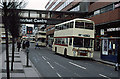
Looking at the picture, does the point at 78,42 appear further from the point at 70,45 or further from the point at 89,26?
the point at 89,26

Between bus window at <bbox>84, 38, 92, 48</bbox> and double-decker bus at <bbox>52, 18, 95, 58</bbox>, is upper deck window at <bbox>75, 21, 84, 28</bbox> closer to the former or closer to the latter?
double-decker bus at <bbox>52, 18, 95, 58</bbox>

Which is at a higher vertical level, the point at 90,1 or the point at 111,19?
the point at 90,1

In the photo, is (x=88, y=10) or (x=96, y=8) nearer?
(x=96, y=8)

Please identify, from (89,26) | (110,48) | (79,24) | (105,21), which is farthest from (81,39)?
(105,21)

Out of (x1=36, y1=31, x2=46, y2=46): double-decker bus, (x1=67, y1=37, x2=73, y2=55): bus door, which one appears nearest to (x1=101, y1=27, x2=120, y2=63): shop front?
(x1=67, y1=37, x2=73, y2=55): bus door

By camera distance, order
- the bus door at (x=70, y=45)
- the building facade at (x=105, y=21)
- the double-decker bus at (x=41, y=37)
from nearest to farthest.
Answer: the building facade at (x=105, y=21) < the bus door at (x=70, y=45) < the double-decker bus at (x=41, y=37)

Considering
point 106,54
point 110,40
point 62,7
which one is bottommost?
point 106,54

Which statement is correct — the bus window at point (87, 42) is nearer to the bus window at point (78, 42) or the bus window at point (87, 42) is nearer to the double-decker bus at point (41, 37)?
the bus window at point (78, 42)

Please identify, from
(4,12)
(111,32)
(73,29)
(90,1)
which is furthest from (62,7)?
(4,12)

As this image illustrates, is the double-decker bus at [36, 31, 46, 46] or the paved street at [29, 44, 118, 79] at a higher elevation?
the double-decker bus at [36, 31, 46, 46]

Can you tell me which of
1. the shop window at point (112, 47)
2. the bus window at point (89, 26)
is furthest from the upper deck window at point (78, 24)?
the shop window at point (112, 47)

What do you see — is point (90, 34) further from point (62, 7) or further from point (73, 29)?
point (62, 7)

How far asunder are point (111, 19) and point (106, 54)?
9032 millimetres

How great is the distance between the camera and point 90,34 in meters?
20.7
